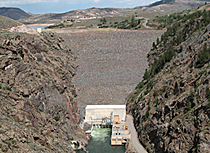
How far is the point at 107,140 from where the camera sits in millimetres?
56688

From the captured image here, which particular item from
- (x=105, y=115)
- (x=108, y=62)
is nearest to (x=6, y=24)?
(x=108, y=62)

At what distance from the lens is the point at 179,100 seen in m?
47.7

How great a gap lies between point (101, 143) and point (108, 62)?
2900 cm

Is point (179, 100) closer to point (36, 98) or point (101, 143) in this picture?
point (101, 143)

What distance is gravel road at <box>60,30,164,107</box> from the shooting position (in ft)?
230

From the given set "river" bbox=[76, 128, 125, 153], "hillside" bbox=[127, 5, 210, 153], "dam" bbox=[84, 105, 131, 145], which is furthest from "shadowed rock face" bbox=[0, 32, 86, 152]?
"hillside" bbox=[127, 5, 210, 153]

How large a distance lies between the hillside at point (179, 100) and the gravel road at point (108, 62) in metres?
5.02

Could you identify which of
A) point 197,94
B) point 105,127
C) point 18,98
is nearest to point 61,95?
point 105,127

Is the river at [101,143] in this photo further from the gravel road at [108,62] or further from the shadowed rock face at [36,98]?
the gravel road at [108,62]

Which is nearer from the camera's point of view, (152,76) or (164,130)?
(164,130)

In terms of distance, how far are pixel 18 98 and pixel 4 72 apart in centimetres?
816

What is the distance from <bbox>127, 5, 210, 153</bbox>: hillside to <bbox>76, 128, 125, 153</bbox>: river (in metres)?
4.89

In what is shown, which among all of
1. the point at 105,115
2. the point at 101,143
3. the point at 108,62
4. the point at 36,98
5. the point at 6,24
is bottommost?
the point at 101,143

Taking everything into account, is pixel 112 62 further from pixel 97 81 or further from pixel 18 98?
pixel 18 98
